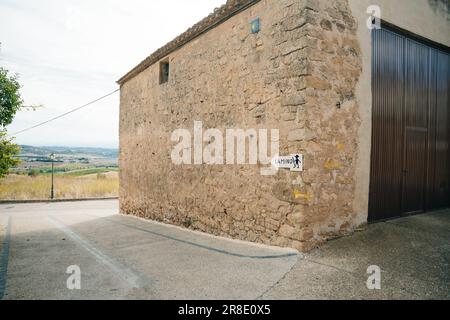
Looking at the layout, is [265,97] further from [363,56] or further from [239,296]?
[239,296]

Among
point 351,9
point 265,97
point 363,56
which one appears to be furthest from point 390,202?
point 351,9

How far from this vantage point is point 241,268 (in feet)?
12.7

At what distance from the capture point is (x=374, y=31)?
5168 mm

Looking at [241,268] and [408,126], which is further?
[408,126]

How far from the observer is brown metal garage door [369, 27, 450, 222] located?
5246 millimetres

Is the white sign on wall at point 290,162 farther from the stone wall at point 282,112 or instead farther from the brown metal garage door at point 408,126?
the brown metal garage door at point 408,126

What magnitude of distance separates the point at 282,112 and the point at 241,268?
2.37 metres

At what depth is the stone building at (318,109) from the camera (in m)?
4.36

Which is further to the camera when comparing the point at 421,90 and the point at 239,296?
the point at 421,90

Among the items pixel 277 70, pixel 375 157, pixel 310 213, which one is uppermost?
pixel 277 70

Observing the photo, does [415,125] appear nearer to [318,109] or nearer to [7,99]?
[318,109]

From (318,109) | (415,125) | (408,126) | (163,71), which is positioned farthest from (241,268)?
(163,71)

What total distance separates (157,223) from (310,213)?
527 cm

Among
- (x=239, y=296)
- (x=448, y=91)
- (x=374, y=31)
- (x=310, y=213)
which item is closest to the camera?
(x=239, y=296)
